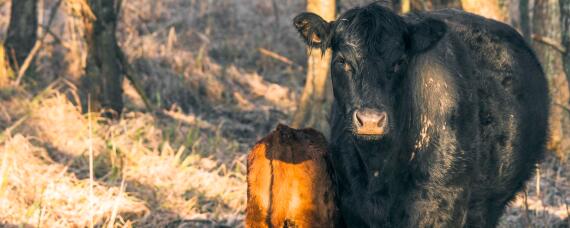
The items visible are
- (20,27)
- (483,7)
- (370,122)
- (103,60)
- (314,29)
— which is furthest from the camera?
(20,27)

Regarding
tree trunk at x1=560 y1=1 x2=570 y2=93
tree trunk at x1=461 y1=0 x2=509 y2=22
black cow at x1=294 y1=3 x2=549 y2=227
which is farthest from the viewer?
tree trunk at x1=461 y1=0 x2=509 y2=22

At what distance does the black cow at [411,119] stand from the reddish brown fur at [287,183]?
274 mm

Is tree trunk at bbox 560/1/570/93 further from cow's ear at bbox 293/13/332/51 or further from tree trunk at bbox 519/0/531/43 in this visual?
tree trunk at bbox 519/0/531/43

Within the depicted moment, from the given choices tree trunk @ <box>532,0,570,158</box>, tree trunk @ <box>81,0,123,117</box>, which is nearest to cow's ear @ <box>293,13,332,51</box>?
tree trunk @ <box>532,0,570,158</box>

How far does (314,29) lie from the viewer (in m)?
5.53

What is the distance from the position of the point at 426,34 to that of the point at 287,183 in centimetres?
116

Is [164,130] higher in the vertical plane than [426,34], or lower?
lower

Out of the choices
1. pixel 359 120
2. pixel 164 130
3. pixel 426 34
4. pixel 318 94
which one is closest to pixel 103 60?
pixel 164 130

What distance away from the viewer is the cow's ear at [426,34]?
514 centimetres

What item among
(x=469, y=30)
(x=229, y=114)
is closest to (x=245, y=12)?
(x=229, y=114)

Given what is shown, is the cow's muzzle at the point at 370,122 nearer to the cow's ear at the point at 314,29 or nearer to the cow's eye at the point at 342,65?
the cow's eye at the point at 342,65

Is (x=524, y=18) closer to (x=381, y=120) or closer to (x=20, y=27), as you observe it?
(x=20, y=27)

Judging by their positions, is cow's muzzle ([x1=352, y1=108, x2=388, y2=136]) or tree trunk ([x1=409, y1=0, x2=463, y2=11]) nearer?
cow's muzzle ([x1=352, y1=108, x2=388, y2=136])

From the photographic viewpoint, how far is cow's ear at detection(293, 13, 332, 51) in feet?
18.0
